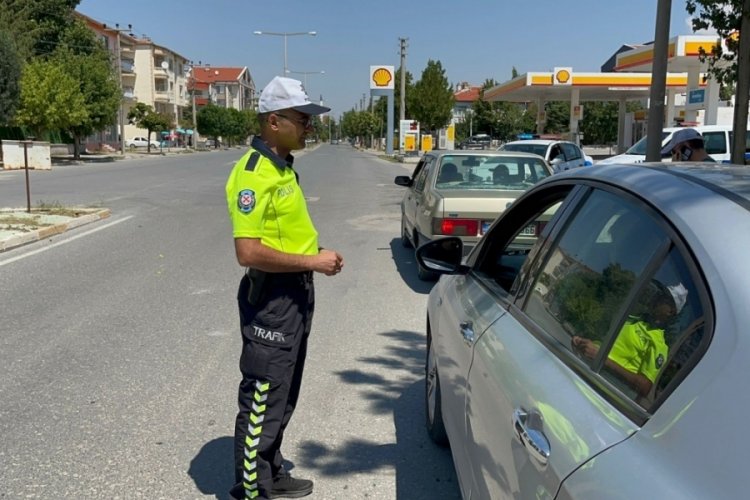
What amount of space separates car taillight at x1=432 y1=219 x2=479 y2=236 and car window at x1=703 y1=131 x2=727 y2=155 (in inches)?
443

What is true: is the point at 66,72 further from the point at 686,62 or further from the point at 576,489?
the point at 576,489

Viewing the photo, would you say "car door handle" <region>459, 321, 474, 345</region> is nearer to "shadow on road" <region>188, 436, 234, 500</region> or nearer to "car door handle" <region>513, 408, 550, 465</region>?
"car door handle" <region>513, 408, 550, 465</region>

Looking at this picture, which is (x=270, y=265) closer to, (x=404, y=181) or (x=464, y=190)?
(x=464, y=190)

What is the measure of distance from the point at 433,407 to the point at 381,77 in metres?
49.6

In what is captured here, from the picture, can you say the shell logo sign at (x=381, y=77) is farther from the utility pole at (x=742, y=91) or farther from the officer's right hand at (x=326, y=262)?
the officer's right hand at (x=326, y=262)

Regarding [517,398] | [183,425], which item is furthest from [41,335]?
[517,398]

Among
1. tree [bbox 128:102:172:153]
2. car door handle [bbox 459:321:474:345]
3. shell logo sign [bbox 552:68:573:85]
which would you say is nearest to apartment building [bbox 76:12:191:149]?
tree [bbox 128:102:172:153]

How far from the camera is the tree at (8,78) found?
114 feet

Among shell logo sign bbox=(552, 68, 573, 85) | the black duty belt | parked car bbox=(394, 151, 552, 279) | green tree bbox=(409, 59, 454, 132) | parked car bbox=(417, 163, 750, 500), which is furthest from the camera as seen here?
green tree bbox=(409, 59, 454, 132)

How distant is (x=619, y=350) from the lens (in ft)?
5.66

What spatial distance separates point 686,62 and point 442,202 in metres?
23.3

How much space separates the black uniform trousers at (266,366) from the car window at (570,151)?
16548 mm

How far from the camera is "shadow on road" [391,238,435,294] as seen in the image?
26.3ft

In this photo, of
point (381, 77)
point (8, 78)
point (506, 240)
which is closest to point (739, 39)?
point (506, 240)
